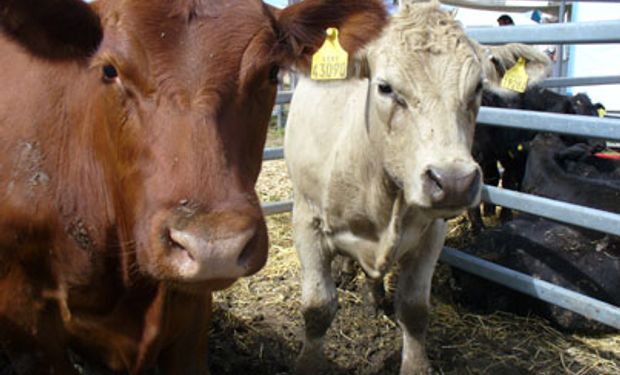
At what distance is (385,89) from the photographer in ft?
9.75

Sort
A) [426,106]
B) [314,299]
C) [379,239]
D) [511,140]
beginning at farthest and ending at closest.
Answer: [511,140] → [314,299] → [379,239] → [426,106]

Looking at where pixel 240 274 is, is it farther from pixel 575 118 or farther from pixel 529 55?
pixel 529 55

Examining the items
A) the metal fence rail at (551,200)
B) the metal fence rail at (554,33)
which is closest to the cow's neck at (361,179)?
the metal fence rail at (551,200)

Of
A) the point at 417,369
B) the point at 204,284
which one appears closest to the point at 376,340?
the point at 417,369

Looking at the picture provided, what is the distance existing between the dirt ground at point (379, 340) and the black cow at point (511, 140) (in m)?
2.12

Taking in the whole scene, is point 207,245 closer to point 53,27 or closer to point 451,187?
point 53,27

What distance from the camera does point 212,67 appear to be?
1790 millimetres

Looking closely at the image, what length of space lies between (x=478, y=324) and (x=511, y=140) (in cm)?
277

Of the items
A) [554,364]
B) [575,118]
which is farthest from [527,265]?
[575,118]

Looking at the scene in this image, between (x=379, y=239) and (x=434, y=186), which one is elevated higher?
(x=434, y=186)

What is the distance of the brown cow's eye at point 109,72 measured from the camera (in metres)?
1.86

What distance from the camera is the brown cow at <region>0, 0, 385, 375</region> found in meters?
1.68

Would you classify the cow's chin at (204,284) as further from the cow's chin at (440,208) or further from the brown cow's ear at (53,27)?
the cow's chin at (440,208)

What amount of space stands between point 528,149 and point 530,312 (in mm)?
2312
